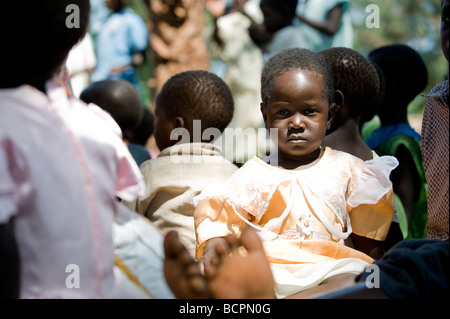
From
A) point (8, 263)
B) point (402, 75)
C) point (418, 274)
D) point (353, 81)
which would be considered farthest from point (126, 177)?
point (402, 75)

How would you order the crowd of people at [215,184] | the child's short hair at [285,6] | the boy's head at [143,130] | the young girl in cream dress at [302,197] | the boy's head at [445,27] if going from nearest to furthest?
the crowd of people at [215,184] → the boy's head at [445,27] → the young girl in cream dress at [302,197] → the boy's head at [143,130] → the child's short hair at [285,6]

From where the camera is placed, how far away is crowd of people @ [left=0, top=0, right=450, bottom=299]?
1.59 m

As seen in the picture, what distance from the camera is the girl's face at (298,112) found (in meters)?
2.72

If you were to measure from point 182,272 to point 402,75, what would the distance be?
288 centimetres

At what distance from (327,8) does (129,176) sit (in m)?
4.35

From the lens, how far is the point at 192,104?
3.50 metres

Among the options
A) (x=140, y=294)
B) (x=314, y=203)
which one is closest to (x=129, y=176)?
(x=140, y=294)

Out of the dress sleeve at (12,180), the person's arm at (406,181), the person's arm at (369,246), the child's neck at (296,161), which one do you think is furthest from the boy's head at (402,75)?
the dress sleeve at (12,180)

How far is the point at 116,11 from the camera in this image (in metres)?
7.07

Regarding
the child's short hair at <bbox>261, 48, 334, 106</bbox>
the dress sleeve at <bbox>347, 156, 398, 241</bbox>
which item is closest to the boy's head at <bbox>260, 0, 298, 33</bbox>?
the child's short hair at <bbox>261, 48, 334, 106</bbox>

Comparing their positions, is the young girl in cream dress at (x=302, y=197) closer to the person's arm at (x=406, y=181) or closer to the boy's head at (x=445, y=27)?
the boy's head at (x=445, y=27)

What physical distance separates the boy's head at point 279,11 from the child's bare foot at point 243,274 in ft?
14.4

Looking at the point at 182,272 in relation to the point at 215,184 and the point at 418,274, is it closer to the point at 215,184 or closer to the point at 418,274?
the point at 418,274
